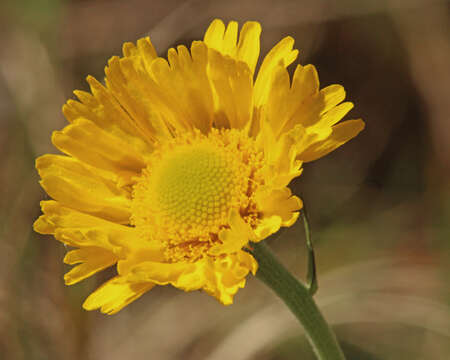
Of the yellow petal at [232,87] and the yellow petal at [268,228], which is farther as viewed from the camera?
the yellow petal at [232,87]

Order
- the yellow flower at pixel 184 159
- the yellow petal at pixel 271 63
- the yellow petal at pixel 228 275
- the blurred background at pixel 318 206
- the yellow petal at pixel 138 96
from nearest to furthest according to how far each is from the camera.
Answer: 1. the yellow petal at pixel 228 275
2. the yellow flower at pixel 184 159
3. the yellow petal at pixel 271 63
4. the yellow petal at pixel 138 96
5. the blurred background at pixel 318 206

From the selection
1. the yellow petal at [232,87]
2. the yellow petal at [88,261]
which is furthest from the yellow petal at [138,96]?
the yellow petal at [88,261]

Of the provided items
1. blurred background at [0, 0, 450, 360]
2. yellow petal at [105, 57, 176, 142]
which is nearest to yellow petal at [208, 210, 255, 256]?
yellow petal at [105, 57, 176, 142]

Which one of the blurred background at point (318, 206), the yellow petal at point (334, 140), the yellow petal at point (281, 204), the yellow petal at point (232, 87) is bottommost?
the blurred background at point (318, 206)

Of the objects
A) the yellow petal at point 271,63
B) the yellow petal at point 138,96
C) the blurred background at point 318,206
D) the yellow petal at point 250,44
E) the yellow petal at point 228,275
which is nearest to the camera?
the yellow petal at point 228,275

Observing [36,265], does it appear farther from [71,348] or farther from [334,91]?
[334,91]

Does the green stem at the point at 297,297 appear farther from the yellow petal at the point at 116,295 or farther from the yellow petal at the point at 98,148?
the yellow petal at the point at 98,148
